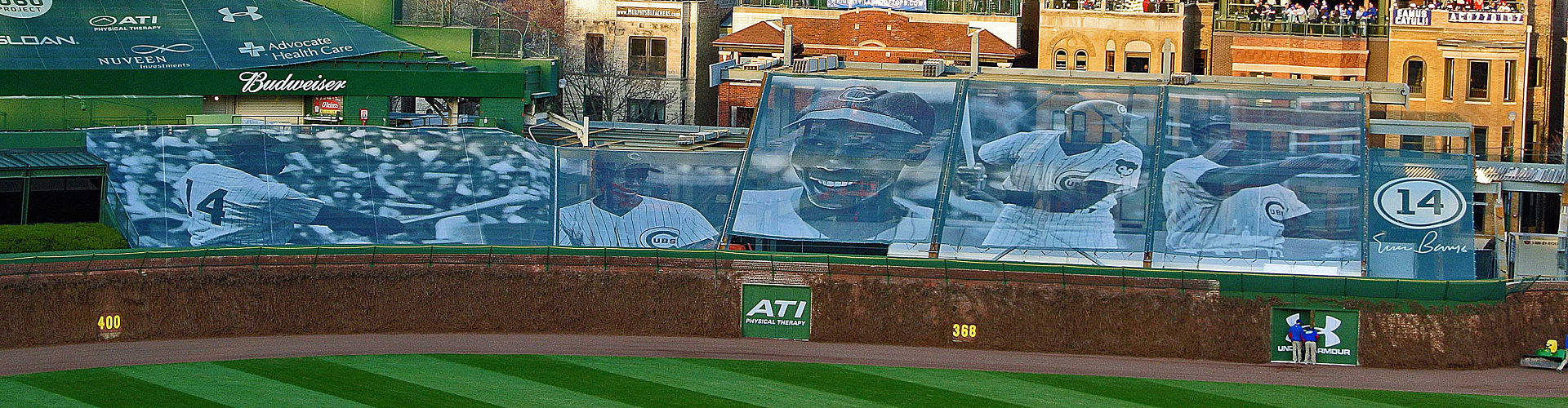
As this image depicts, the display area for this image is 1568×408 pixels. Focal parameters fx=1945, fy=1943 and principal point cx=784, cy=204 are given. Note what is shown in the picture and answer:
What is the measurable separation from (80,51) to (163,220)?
21.9 feet

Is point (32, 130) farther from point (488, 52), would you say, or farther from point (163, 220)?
point (488, 52)

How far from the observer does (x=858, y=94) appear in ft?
179

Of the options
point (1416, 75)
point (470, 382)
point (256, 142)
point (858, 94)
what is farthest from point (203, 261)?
point (1416, 75)

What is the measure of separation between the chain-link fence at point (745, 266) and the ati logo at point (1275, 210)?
5.42 metres

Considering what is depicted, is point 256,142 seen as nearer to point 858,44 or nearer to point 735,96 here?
point 735,96

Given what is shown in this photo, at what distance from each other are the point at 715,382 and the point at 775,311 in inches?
223

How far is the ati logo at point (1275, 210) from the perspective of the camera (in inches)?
1976

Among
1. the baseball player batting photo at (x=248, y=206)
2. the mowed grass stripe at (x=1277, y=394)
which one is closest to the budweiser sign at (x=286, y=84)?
the baseball player batting photo at (x=248, y=206)

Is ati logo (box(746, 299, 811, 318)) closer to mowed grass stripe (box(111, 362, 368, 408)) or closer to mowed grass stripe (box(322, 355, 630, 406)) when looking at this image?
mowed grass stripe (box(322, 355, 630, 406))

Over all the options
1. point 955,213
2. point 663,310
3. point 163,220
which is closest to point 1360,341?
point 955,213

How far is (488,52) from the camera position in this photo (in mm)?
60719

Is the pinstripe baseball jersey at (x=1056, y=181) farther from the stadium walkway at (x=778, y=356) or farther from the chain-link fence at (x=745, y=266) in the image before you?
the stadium walkway at (x=778, y=356)

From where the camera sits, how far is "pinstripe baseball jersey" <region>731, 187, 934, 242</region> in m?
51.3

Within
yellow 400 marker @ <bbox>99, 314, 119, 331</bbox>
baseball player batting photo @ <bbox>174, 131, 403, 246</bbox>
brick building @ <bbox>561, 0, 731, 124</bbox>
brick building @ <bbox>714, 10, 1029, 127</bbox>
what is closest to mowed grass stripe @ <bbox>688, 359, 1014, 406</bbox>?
yellow 400 marker @ <bbox>99, 314, 119, 331</bbox>
